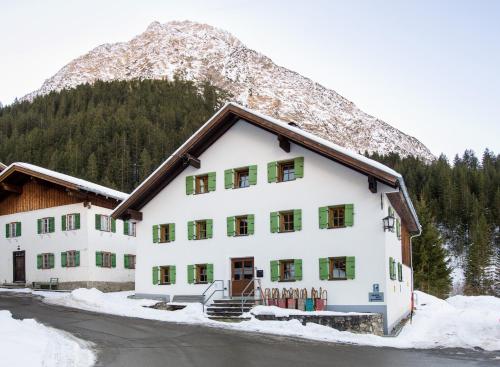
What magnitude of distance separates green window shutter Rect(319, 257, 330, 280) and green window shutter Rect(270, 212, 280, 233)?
2.66 meters

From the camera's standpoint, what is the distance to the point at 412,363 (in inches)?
575

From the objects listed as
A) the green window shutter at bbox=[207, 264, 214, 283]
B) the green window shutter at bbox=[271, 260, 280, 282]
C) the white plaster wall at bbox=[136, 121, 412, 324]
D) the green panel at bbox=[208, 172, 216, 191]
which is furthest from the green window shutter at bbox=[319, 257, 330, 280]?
the green panel at bbox=[208, 172, 216, 191]

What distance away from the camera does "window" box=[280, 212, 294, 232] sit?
26281 millimetres

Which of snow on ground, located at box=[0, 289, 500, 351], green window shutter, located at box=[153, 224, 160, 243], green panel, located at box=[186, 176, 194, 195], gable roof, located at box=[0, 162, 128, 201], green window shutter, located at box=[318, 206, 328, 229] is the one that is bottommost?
snow on ground, located at box=[0, 289, 500, 351]

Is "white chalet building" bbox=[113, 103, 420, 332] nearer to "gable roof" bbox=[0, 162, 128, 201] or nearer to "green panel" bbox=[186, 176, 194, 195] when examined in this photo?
"green panel" bbox=[186, 176, 194, 195]

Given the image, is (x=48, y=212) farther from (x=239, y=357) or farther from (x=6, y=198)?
(x=239, y=357)

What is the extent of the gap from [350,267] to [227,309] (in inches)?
222

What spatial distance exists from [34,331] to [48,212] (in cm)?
2193

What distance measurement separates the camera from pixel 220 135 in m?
28.8

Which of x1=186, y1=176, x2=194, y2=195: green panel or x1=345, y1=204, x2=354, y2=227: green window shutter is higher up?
x1=186, y1=176, x2=194, y2=195: green panel

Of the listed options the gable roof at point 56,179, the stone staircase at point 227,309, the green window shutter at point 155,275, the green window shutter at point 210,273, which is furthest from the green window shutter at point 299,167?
the gable roof at point 56,179

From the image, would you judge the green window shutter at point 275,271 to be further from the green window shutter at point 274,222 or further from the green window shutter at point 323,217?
the green window shutter at point 323,217

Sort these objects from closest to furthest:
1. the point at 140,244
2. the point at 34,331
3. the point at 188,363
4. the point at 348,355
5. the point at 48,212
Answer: the point at 188,363 → the point at 348,355 → the point at 34,331 → the point at 140,244 → the point at 48,212

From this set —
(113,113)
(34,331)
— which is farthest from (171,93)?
(34,331)
